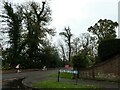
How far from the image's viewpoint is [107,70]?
79.2 feet

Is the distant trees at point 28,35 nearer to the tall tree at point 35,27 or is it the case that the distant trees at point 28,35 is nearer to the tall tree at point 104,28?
the tall tree at point 35,27

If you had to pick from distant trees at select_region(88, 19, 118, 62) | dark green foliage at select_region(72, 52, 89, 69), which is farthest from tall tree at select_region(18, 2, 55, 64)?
dark green foliage at select_region(72, 52, 89, 69)

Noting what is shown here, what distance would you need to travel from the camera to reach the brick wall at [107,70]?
23156 mm

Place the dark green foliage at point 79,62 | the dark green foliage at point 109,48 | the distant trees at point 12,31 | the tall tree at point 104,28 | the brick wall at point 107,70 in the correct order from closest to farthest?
the brick wall at point 107,70, the dark green foliage at point 109,48, the dark green foliage at point 79,62, the distant trees at point 12,31, the tall tree at point 104,28

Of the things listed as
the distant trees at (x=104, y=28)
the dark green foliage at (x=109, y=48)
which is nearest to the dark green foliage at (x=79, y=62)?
the dark green foliage at (x=109, y=48)

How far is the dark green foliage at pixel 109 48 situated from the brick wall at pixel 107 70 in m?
1.28

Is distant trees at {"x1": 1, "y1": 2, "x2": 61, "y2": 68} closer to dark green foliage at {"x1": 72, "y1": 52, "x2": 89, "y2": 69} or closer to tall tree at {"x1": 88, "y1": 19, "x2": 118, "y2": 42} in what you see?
tall tree at {"x1": 88, "y1": 19, "x2": 118, "y2": 42}

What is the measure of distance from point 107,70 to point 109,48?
2232 mm

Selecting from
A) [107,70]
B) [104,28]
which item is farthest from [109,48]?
[104,28]

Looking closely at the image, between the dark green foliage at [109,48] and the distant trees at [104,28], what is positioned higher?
the distant trees at [104,28]

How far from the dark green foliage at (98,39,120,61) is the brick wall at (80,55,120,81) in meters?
1.28

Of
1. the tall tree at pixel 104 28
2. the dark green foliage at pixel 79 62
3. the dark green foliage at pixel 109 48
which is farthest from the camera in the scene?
the tall tree at pixel 104 28

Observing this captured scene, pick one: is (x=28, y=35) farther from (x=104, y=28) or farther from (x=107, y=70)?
(x=107, y=70)

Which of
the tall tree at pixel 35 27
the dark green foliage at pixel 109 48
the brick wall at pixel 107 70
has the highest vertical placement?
the tall tree at pixel 35 27
